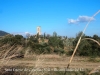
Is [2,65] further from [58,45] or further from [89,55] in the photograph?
[58,45]

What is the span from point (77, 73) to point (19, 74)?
7021mm

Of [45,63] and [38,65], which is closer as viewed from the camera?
[38,65]

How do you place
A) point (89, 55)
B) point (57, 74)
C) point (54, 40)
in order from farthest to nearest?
1. point (54, 40)
2. point (89, 55)
3. point (57, 74)

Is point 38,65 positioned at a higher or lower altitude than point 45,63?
higher

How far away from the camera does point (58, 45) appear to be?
89.7 feet

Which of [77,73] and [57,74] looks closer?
[57,74]

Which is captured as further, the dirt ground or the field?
the dirt ground

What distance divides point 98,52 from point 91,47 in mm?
943

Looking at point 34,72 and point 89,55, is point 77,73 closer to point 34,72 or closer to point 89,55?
point 34,72

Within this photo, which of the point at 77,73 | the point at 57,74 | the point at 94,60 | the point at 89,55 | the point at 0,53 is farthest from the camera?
the point at 89,55

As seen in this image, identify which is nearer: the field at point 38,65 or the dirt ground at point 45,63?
the field at point 38,65

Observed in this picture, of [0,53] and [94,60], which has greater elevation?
[0,53]

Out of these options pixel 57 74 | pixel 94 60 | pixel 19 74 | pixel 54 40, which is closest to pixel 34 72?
pixel 19 74

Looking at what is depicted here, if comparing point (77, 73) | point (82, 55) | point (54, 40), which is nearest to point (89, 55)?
point (82, 55)
